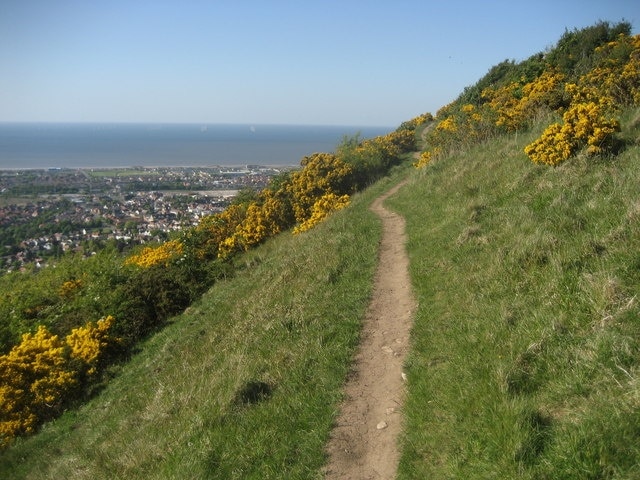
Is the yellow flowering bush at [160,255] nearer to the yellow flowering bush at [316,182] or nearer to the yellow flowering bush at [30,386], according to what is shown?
the yellow flowering bush at [316,182]

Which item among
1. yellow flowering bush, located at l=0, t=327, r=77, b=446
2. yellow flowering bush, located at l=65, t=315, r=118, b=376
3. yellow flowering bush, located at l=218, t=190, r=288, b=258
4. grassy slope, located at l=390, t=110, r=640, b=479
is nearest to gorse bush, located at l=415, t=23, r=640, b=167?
grassy slope, located at l=390, t=110, r=640, b=479

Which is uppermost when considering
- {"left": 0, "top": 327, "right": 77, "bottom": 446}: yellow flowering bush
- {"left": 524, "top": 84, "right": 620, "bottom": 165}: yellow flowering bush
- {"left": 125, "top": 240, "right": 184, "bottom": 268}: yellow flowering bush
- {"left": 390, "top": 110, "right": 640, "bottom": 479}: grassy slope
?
{"left": 524, "top": 84, "right": 620, "bottom": 165}: yellow flowering bush

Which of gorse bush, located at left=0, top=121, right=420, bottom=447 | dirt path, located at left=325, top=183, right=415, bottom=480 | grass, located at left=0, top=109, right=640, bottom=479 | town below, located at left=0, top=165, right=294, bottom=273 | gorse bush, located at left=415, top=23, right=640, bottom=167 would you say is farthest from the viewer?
town below, located at left=0, top=165, right=294, bottom=273

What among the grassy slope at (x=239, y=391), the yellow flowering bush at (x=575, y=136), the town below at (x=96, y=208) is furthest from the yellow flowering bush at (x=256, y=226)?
the yellow flowering bush at (x=575, y=136)

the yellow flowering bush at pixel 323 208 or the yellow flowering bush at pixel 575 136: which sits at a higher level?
the yellow flowering bush at pixel 575 136

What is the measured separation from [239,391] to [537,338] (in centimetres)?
357

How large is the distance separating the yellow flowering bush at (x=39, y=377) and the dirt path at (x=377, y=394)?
875cm

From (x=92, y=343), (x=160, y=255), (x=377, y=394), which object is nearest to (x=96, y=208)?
(x=160, y=255)

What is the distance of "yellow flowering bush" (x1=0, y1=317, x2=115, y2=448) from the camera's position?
11.7 meters

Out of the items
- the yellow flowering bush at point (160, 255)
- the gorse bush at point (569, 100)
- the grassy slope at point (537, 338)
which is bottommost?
the yellow flowering bush at point (160, 255)

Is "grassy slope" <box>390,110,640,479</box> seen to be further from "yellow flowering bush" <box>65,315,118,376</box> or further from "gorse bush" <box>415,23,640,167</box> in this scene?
"yellow flowering bush" <box>65,315,118,376</box>

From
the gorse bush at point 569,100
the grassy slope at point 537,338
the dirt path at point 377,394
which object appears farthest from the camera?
the gorse bush at point 569,100

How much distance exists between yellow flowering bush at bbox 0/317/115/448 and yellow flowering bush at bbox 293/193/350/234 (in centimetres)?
931

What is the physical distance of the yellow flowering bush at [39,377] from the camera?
11742 mm
